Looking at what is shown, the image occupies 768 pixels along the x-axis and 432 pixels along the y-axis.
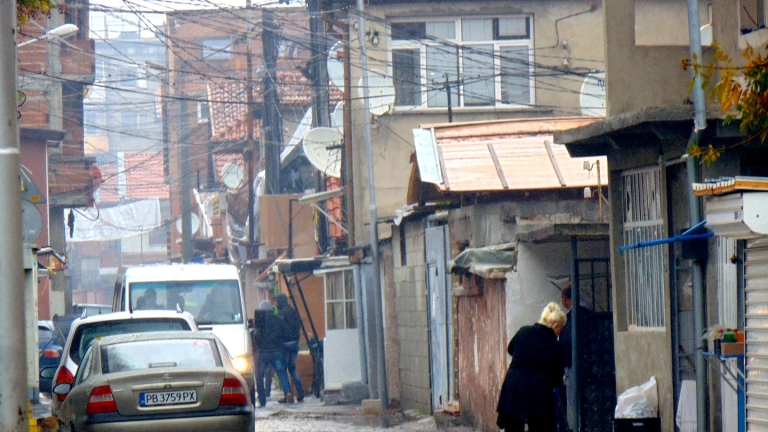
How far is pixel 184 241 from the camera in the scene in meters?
45.6

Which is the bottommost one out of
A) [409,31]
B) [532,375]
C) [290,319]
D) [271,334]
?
[271,334]

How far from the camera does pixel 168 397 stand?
10078mm

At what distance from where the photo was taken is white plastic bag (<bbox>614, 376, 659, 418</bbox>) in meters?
10.5

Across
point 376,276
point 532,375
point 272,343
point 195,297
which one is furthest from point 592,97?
point 532,375

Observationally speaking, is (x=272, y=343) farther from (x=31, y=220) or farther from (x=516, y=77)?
(x=31, y=220)

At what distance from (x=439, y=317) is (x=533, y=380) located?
271 inches

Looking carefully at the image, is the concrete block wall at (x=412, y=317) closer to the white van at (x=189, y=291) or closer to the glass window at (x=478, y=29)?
the white van at (x=189, y=291)

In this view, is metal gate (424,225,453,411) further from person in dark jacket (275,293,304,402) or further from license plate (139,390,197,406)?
license plate (139,390,197,406)

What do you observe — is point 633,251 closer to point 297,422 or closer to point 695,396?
point 695,396

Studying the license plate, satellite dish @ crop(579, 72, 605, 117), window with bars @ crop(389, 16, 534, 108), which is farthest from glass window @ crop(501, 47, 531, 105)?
the license plate

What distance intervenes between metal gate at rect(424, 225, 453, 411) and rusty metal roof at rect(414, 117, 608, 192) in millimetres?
1009

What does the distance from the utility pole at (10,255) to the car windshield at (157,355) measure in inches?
137

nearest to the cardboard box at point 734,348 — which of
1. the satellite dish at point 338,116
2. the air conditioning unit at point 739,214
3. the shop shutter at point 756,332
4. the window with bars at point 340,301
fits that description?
the shop shutter at point 756,332

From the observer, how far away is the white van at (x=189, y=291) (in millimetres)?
18141
